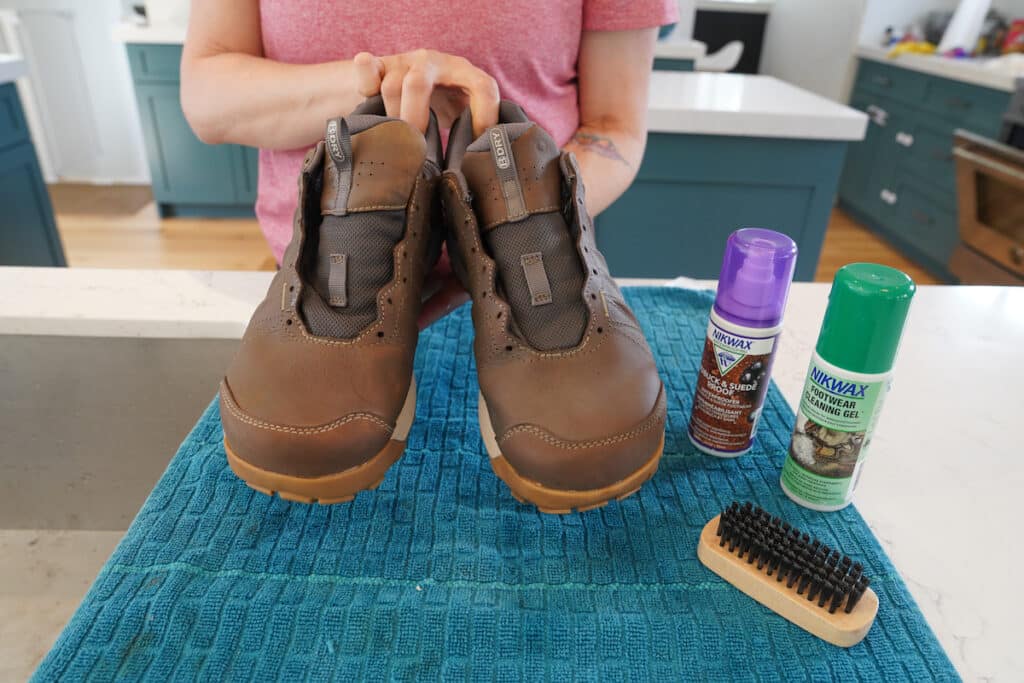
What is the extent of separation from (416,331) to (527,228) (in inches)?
4.1

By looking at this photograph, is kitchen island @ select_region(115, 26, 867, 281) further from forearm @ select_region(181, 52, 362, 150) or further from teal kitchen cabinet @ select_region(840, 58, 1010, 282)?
teal kitchen cabinet @ select_region(840, 58, 1010, 282)

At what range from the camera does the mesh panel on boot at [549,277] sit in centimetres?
44

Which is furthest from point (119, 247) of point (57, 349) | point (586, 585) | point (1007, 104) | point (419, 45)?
point (1007, 104)

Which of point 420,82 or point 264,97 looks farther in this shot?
point 264,97

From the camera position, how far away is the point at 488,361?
44 centimetres

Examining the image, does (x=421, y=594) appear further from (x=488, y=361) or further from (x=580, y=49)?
(x=580, y=49)

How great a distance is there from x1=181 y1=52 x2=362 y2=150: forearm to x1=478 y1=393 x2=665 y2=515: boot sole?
14.1 inches

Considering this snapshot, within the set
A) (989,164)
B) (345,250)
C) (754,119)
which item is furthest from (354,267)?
(989,164)

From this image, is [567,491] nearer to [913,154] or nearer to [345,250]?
Answer: [345,250]

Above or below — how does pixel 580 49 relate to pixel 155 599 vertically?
above

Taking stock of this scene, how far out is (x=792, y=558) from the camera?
0.38m

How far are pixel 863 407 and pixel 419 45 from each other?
0.49m

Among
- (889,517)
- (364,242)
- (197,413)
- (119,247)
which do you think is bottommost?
(119,247)

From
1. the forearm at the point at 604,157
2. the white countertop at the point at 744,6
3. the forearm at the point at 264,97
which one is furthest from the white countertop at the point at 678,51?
the forearm at the point at 264,97
